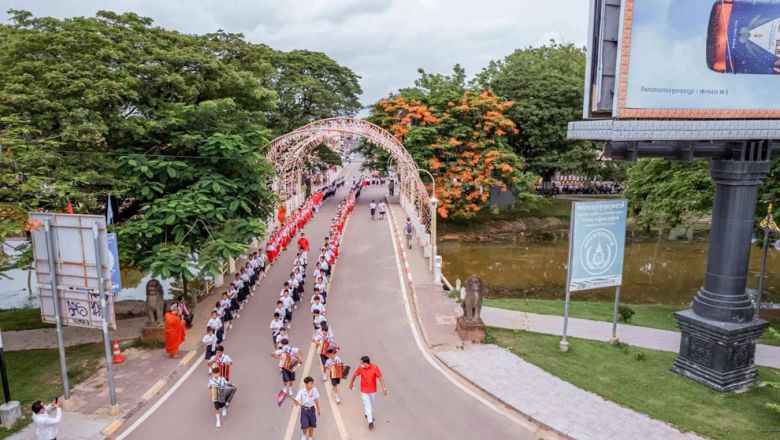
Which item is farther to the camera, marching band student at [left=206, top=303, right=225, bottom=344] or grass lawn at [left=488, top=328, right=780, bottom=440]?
marching band student at [left=206, top=303, right=225, bottom=344]

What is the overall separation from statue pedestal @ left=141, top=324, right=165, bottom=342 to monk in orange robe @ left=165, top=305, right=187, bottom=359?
35.5 inches

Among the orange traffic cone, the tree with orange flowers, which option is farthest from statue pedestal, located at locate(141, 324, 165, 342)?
the tree with orange flowers

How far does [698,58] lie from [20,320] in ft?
69.3

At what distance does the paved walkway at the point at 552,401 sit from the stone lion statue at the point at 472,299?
1.15 metres

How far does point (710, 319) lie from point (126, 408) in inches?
501

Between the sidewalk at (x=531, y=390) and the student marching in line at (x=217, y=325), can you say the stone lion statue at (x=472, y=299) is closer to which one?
the sidewalk at (x=531, y=390)

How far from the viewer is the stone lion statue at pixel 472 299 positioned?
14242 millimetres

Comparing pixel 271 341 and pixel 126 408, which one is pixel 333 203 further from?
pixel 126 408

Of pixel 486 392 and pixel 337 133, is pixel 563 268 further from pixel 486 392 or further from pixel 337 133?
pixel 486 392

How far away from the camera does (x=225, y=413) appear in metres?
10.6

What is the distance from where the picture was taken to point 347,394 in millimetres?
11508

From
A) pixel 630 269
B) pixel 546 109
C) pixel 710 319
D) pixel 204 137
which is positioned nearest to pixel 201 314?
pixel 204 137

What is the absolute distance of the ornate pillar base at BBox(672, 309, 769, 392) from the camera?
451 inches

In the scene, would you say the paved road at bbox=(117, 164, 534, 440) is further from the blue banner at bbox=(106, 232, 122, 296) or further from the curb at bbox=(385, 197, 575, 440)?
the blue banner at bbox=(106, 232, 122, 296)
